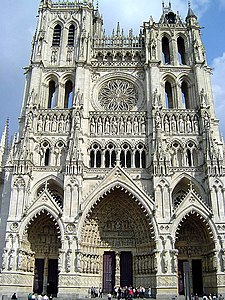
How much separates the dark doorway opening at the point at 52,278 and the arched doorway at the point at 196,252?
29.0 feet

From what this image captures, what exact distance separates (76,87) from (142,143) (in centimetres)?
749

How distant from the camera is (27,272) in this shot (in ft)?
70.5

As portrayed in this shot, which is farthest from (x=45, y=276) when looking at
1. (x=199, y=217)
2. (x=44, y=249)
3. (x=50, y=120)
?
(x=50, y=120)

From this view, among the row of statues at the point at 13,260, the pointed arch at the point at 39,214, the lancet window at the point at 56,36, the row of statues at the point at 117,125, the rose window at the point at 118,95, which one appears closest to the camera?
the row of statues at the point at 13,260

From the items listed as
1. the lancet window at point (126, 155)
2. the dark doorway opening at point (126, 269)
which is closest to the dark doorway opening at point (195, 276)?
the dark doorway opening at point (126, 269)

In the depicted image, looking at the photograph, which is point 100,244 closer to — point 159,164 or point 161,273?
point 161,273

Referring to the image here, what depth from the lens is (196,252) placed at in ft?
74.7

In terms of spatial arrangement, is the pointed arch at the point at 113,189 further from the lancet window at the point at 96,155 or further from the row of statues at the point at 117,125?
the row of statues at the point at 117,125

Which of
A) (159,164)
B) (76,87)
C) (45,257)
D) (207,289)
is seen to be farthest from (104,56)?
(207,289)

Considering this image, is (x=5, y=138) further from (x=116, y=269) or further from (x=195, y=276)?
(x=195, y=276)

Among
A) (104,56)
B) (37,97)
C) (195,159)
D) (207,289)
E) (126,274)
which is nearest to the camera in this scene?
(207,289)

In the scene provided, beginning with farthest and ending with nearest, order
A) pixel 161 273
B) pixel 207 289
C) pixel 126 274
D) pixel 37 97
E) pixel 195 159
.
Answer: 1. pixel 37 97
2. pixel 195 159
3. pixel 126 274
4. pixel 207 289
5. pixel 161 273

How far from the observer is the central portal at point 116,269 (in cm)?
2242

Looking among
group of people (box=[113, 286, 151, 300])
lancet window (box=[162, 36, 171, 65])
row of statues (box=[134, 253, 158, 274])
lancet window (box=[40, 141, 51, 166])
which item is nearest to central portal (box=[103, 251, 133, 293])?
row of statues (box=[134, 253, 158, 274])
